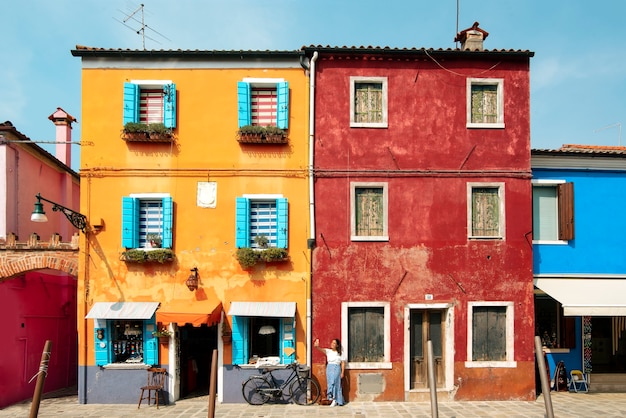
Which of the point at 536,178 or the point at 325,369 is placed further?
the point at 536,178

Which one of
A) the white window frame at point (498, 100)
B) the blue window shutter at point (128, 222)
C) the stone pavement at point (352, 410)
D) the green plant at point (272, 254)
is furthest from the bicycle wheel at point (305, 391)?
the white window frame at point (498, 100)

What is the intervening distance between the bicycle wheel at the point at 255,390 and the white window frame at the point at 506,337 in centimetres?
492

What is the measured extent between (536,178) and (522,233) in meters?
1.71

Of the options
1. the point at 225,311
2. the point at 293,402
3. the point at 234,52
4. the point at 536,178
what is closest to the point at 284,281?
the point at 225,311

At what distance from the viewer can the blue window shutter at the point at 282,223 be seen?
1238cm

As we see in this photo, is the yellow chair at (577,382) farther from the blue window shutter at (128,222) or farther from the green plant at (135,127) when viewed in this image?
the green plant at (135,127)

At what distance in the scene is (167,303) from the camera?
12.3m

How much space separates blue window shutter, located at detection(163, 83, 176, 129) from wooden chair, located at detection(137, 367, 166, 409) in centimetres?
586

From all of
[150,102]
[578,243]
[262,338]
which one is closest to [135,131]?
[150,102]

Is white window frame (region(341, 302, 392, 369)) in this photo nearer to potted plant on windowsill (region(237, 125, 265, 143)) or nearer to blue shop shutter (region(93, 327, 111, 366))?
potted plant on windowsill (region(237, 125, 265, 143))

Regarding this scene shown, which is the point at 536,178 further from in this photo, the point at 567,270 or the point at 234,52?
the point at 234,52

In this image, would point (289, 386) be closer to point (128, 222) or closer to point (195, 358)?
point (195, 358)

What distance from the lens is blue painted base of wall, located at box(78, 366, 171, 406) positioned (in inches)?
476

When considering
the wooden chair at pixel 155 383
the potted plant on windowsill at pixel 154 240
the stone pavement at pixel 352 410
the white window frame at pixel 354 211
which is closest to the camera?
the stone pavement at pixel 352 410
